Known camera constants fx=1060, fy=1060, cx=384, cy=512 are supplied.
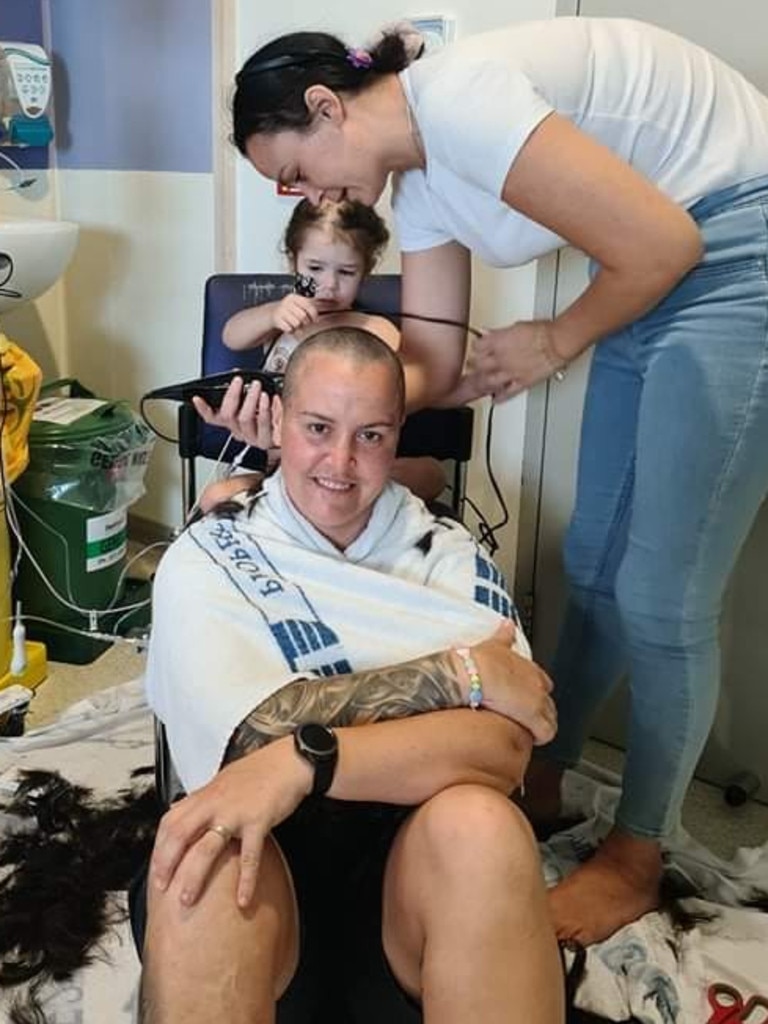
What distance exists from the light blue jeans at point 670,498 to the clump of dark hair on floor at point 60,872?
29.5 inches

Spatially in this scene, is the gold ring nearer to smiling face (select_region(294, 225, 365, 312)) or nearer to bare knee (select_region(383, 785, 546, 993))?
bare knee (select_region(383, 785, 546, 993))

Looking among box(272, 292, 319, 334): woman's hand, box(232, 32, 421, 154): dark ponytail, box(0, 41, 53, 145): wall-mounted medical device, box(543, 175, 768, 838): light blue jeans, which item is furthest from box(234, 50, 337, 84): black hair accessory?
box(0, 41, 53, 145): wall-mounted medical device

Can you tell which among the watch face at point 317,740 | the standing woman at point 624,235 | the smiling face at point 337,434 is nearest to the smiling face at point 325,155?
the standing woman at point 624,235

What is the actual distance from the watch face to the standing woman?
1.88 feet

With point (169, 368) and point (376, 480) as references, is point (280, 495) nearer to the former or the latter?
point (376, 480)

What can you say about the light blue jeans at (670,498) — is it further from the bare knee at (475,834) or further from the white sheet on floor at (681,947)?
the bare knee at (475,834)

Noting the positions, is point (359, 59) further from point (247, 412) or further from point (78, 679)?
point (78, 679)

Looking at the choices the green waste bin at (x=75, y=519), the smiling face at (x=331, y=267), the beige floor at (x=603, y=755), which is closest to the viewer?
the beige floor at (x=603, y=755)

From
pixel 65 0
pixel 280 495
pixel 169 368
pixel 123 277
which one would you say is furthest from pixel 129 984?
pixel 65 0

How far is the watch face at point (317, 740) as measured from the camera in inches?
41.0

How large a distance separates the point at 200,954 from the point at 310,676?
1.08ft

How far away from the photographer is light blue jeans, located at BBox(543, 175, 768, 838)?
1313 mm

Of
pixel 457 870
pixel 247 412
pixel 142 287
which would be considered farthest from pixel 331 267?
pixel 457 870

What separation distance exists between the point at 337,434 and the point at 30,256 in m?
1.29
